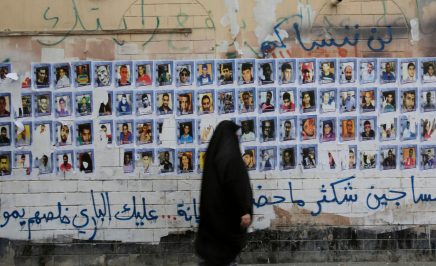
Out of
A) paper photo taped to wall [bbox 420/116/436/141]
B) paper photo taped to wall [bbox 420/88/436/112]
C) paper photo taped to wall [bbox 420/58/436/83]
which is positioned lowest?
paper photo taped to wall [bbox 420/116/436/141]

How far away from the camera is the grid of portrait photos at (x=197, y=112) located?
8203 mm

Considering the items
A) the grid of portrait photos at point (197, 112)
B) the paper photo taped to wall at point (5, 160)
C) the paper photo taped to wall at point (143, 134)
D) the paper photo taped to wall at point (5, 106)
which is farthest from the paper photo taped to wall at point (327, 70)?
the paper photo taped to wall at point (5, 160)

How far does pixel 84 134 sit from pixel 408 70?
4.32 metres

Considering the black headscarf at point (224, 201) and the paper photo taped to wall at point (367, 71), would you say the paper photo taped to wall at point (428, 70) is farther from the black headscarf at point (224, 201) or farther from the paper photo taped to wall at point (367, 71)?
the black headscarf at point (224, 201)

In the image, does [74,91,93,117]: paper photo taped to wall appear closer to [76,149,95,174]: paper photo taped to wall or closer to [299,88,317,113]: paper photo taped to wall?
[76,149,95,174]: paper photo taped to wall

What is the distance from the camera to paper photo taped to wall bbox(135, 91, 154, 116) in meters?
8.22

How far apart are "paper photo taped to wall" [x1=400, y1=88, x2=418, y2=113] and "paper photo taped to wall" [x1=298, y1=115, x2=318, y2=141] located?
3.88ft

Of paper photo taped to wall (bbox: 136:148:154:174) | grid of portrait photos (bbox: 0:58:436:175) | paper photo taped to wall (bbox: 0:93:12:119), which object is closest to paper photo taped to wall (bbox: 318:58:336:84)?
grid of portrait photos (bbox: 0:58:436:175)

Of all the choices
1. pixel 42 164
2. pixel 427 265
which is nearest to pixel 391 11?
pixel 427 265

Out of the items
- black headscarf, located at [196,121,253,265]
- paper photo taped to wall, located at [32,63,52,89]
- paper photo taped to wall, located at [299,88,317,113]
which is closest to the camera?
black headscarf, located at [196,121,253,265]

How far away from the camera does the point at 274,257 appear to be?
27.2 feet

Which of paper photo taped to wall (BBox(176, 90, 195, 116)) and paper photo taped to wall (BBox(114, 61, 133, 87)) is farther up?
paper photo taped to wall (BBox(114, 61, 133, 87))

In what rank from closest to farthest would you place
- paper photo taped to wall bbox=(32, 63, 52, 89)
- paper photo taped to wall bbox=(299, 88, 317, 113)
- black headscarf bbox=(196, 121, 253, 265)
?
black headscarf bbox=(196, 121, 253, 265) → paper photo taped to wall bbox=(32, 63, 52, 89) → paper photo taped to wall bbox=(299, 88, 317, 113)

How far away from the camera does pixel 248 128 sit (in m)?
8.25
